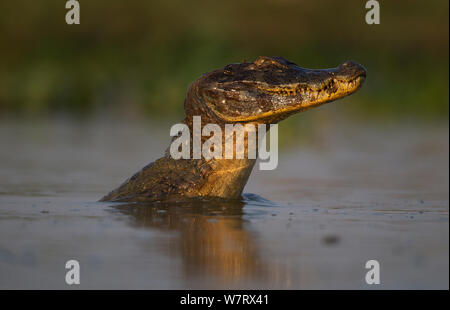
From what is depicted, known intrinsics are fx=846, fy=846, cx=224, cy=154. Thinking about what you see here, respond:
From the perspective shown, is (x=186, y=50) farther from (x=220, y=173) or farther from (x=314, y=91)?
(x=314, y=91)

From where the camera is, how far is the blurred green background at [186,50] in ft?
59.7

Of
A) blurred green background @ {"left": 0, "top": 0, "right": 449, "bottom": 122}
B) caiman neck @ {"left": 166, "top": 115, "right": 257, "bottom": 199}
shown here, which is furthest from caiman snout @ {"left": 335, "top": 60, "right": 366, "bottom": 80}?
blurred green background @ {"left": 0, "top": 0, "right": 449, "bottom": 122}

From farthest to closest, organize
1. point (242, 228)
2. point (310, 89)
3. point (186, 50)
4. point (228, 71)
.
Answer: point (186, 50) → point (228, 71) → point (310, 89) → point (242, 228)

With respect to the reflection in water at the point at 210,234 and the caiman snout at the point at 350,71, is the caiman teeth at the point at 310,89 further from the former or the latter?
the reflection in water at the point at 210,234

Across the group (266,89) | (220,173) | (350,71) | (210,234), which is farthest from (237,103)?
(210,234)

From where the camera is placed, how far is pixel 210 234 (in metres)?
5.79

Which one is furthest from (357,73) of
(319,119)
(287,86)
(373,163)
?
(319,119)

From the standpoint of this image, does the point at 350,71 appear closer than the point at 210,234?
No

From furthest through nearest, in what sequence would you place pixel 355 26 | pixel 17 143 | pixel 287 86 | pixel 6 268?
pixel 355 26, pixel 17 143, pixel 287 86, pixel 6 268

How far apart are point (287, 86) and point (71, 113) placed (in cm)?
1168

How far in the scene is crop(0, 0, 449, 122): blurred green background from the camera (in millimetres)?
18203

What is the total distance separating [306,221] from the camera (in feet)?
21.3

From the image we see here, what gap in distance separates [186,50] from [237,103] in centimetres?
1193

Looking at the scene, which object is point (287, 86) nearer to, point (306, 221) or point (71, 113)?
point (306, 221)
